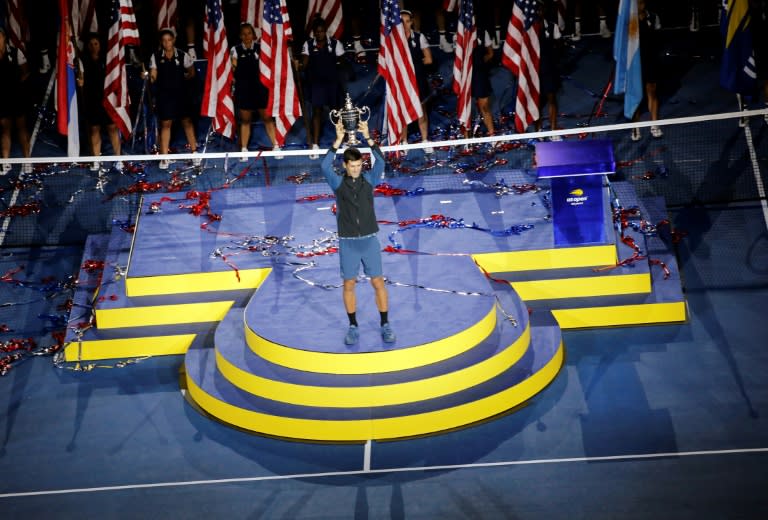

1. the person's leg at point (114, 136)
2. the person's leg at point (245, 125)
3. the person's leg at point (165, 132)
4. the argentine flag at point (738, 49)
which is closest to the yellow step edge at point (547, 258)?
the argentine flag at point (738, 49)

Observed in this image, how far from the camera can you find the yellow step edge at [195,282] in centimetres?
1558

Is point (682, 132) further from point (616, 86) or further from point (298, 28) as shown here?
point (298, 28)

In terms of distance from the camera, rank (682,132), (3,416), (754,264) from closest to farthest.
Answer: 1. (3,416)
2. (754,264)
3. (682,132)

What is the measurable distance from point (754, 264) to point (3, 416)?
9.83 m

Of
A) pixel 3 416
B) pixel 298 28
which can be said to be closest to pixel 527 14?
pixel 298 28

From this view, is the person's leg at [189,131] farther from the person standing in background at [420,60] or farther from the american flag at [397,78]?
the american flag at [397,78]

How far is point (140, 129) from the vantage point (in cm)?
2017

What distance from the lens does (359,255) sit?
1319 cm

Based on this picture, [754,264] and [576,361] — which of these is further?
[754,264]

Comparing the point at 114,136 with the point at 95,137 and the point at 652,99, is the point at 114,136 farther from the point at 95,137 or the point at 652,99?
the point at 652,99

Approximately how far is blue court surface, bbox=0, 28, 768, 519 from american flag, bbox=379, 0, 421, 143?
0.96 m

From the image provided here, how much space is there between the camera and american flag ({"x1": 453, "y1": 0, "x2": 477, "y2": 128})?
17703 millimetres

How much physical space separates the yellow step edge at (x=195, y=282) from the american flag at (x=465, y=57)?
423 cm

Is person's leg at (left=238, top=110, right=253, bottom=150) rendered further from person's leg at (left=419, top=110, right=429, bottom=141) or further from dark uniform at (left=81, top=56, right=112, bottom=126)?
person's leg at (left=419, top=110, right=429, bottom=141)
